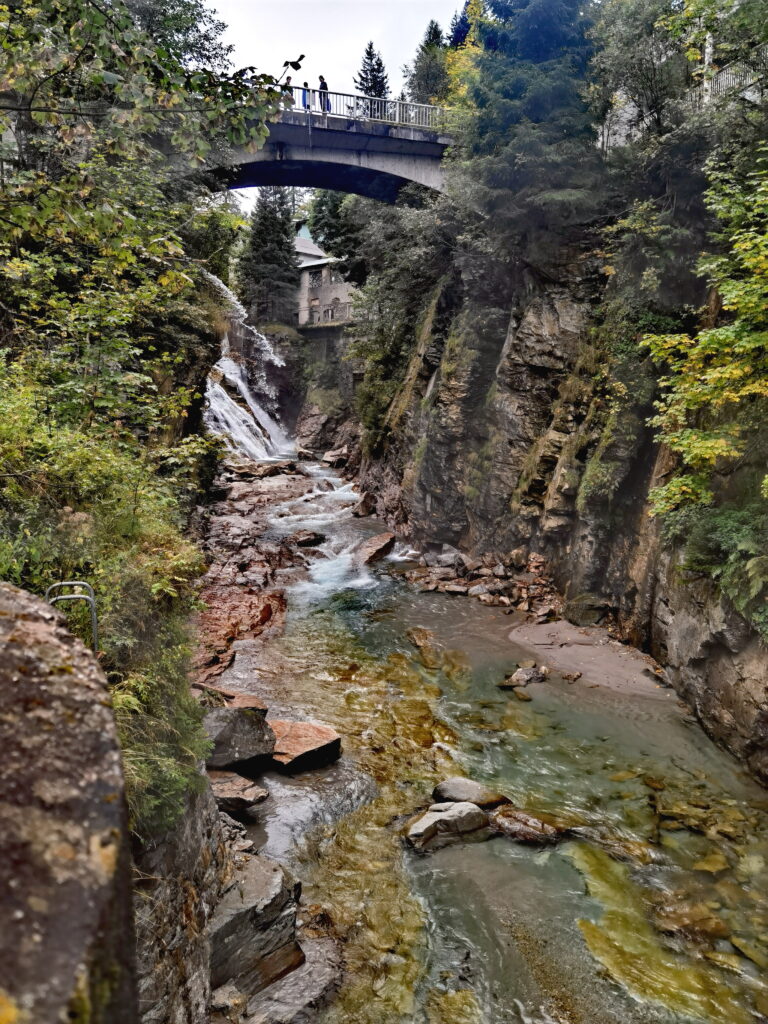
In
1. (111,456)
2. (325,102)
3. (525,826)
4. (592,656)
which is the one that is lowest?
(592,656)

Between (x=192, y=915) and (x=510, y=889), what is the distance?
3.53m

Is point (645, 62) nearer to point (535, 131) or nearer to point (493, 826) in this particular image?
point (535, 131)

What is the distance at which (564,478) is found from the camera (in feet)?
44.7

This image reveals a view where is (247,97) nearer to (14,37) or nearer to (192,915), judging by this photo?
(14,37)

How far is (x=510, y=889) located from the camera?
6074 millimetres

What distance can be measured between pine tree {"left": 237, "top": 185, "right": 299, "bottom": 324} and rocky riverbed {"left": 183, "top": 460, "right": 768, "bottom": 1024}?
3283cm

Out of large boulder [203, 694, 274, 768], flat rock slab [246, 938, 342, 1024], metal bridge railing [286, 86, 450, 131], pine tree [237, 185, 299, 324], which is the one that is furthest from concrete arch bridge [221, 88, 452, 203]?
flat rock slab [246, 938, 342, 1024]

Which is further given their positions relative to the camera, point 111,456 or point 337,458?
point 337,458

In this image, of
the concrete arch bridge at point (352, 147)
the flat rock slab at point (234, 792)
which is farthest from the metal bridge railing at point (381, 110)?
the flat rock slab at point (234, 792)

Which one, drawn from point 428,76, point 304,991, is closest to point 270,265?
point 428,76

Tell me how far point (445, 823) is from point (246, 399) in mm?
30285

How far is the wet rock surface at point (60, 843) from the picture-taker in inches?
42.1

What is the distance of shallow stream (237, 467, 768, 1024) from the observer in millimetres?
5004

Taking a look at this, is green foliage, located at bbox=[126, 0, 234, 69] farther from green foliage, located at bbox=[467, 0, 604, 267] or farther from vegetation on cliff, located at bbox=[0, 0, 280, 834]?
vegetation on cliff, located at bbox=[0, 0, 280, 834]
